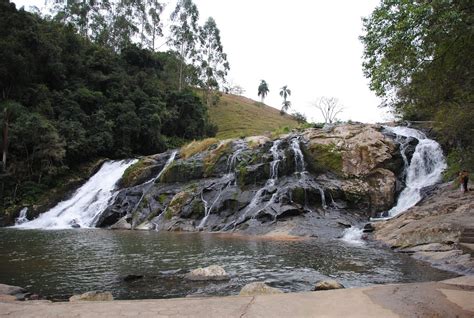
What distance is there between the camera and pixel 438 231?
1345 cm

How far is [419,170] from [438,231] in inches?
469

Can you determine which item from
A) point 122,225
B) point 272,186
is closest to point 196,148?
point 122,225

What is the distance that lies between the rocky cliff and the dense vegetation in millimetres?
10255

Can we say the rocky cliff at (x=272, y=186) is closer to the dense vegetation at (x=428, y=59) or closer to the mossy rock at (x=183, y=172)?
the mossy rock at (x=183, y=172)

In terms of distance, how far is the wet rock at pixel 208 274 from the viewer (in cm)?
995

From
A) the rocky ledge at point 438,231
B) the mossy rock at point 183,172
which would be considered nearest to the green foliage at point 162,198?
the mossy rock at point 183,172

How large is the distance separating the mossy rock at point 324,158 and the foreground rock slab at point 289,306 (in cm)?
1915

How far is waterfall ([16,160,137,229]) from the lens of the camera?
27953 mm

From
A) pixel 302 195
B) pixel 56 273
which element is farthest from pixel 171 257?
pixel 302 195

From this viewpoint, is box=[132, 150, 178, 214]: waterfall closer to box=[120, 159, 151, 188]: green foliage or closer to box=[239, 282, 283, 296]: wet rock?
box=[120, 159, 151, 188]: green foliage

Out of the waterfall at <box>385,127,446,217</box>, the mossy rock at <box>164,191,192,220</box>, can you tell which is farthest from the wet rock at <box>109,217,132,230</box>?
the waterfall at <box>385,127,446,217</box>

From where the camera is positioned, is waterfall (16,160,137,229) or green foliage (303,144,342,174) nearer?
green foliage (303,144,342,174)

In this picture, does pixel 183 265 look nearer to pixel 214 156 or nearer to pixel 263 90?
pixel 214 156

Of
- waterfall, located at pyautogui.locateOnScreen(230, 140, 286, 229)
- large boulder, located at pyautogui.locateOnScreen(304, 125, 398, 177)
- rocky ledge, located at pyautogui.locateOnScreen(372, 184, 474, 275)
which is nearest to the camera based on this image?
rocky ledge, located at pyautogui.locateOnScreen(372, 184, 474, 275)
